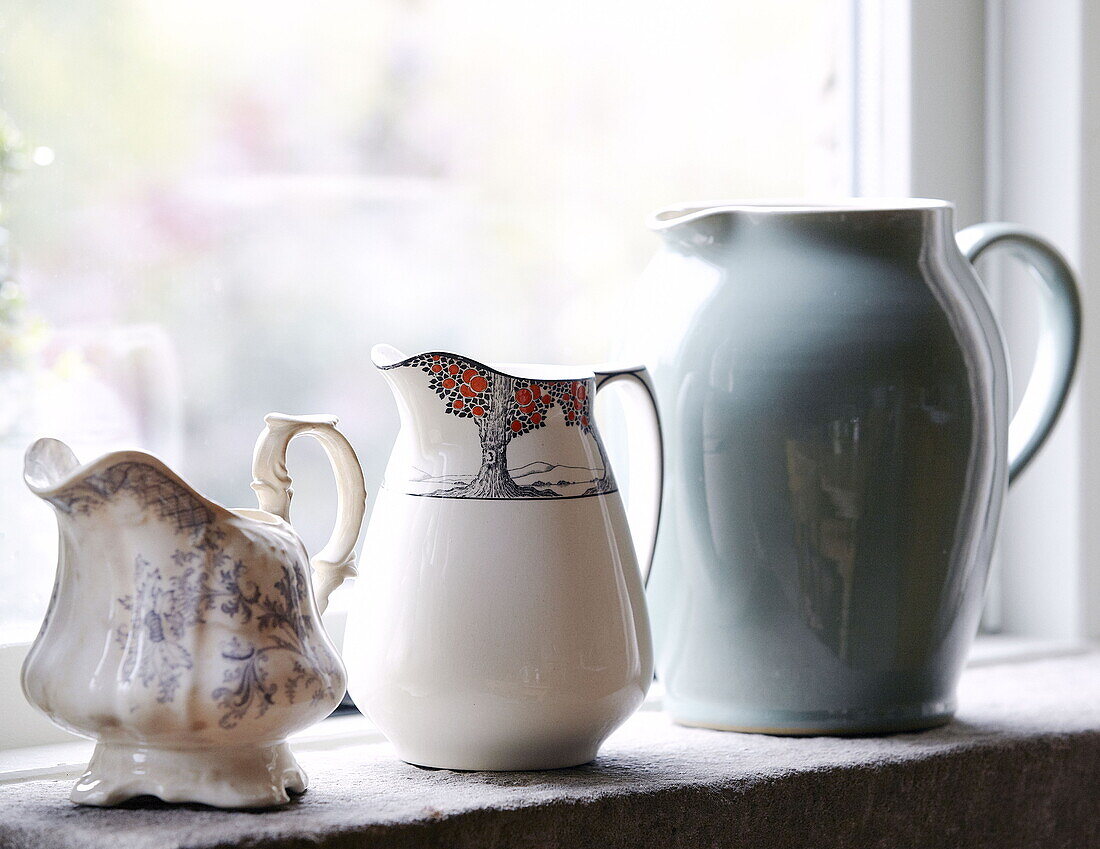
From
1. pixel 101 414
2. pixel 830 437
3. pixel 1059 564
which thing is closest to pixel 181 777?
pixel 101 414

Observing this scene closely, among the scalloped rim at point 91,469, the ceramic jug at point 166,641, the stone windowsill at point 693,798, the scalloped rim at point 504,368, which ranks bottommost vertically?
the stone windowsill at point 693,798

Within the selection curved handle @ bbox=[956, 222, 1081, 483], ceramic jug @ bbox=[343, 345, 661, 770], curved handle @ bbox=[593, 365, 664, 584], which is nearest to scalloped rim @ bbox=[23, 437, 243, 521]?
ceramic jug @ bbox=[343, 345, 661, 770]

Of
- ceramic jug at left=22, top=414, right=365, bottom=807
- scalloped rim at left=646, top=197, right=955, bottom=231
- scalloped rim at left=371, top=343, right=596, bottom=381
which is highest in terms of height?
scalloped rim at left=646, top=197, right=955, bottom=231

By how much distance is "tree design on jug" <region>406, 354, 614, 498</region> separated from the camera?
2.15ft

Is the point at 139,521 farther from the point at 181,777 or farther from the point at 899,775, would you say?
the point at 899,775

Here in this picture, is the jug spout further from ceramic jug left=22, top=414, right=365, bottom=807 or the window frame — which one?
the window frame

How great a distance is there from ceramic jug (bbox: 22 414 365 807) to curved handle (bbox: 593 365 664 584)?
213mm

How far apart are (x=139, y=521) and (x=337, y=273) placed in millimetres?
336

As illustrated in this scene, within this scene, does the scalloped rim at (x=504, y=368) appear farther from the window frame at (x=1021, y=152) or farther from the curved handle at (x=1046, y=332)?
→ the window frame at (x=1021, y=152)

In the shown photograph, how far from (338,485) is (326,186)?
0.29 m

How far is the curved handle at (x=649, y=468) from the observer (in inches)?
29.2

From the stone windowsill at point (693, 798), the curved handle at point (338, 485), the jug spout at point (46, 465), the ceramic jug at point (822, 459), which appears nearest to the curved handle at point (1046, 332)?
the ceramic jug at point (822, 459)

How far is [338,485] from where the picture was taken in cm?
68

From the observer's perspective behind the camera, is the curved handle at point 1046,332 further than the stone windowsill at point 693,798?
Yes
